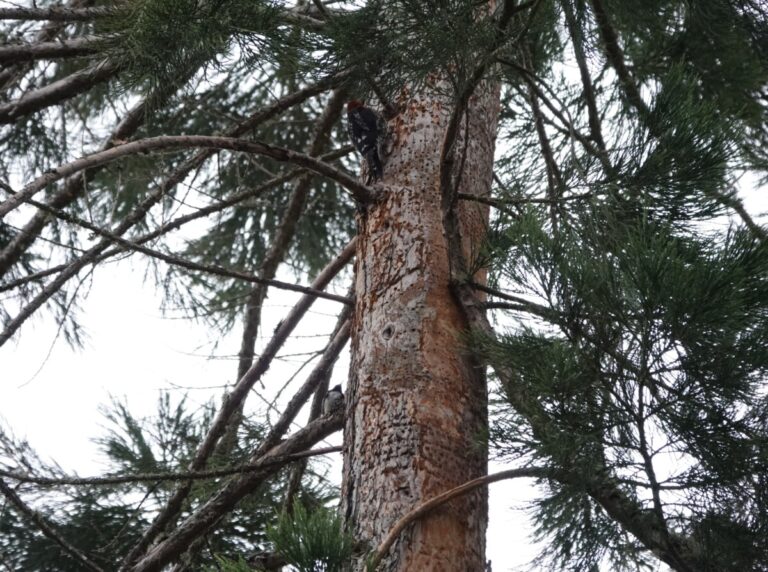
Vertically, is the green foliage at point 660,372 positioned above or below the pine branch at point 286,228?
below

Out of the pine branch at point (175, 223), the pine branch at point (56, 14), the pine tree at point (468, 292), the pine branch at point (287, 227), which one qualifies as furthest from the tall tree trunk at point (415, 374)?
the pine branch at point (56, 14)

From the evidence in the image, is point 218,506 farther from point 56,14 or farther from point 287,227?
point 56,14

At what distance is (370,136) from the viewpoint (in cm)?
298

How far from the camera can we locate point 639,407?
194 cm

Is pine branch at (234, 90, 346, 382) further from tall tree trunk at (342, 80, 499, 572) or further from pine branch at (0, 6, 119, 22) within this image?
pine branch at (0, 6, 119, 22)

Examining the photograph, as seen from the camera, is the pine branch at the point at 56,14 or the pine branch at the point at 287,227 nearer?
the pine branch at the point at 56,14

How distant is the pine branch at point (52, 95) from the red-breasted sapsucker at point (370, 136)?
86cm

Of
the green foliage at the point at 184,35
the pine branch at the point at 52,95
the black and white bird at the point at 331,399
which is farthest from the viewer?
the black and white bird at the point at 331,399

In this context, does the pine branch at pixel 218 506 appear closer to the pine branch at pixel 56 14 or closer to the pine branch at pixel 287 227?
the pine branch at pixel 287 227

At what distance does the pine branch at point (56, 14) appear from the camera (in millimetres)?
2730

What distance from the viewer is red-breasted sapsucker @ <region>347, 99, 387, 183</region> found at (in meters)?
2.93

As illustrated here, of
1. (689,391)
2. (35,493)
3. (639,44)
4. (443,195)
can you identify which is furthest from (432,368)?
(639,44)

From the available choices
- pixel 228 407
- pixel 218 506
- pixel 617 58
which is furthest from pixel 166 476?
pixel 617 58

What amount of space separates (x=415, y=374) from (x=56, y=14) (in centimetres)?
161
